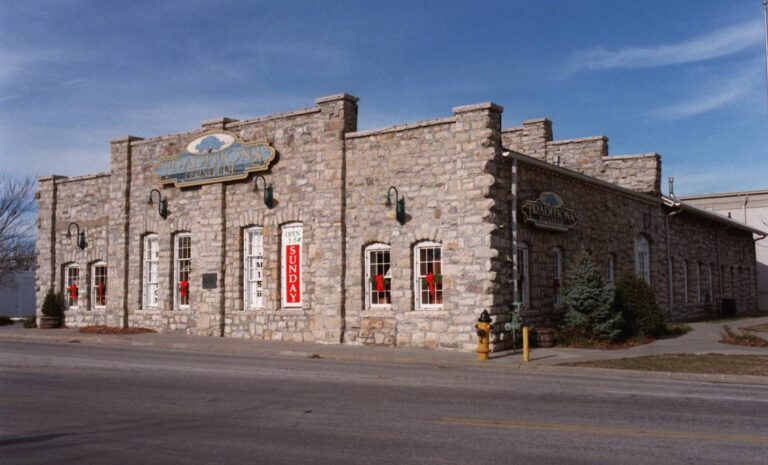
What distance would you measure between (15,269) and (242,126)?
91.1ft

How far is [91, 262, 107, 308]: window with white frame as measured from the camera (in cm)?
2719

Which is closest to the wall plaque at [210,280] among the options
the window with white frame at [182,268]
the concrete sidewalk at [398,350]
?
the window with white frame at [182,268]

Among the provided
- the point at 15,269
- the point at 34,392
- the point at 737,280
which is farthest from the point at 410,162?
the point at 15,269

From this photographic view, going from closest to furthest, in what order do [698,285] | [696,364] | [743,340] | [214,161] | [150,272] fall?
[696,364] → [743,340] → [214,161] → [150,272] → [698,285]

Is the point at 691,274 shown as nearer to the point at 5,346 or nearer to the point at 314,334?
the point at 314,334

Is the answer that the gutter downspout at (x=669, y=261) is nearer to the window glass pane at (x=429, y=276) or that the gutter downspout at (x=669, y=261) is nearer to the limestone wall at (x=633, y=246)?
the limestone wall at (x=633, y=246)

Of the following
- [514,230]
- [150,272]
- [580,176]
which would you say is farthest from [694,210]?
[150,272]

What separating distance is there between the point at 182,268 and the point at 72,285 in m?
6.22

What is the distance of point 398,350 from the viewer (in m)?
18.8

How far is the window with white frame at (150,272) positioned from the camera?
25562mm

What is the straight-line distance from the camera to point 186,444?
25.2 feet

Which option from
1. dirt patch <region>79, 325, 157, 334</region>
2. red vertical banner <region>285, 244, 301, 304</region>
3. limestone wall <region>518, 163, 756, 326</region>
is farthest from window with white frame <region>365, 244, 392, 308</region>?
dirt patch <region>79, 325, 157, 334</region>

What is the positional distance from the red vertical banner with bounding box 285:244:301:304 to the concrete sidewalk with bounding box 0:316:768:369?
4.91 feet

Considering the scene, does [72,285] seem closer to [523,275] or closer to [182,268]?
[182,268]
